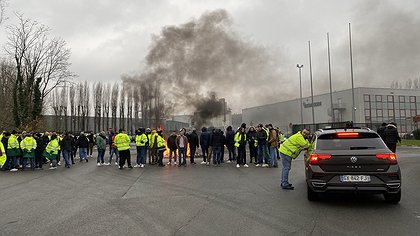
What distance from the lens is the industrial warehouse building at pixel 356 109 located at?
52.3 metres

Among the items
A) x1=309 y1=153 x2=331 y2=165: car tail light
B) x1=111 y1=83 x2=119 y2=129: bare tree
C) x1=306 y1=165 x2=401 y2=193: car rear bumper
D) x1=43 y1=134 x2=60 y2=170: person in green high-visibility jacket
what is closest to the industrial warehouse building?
x1=111 y1=83 x2=119 y2=129: bare tree

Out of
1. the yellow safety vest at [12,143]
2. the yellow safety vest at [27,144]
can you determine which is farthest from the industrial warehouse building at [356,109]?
the yellow safety vest at [12,143]

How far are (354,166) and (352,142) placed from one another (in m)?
0.57

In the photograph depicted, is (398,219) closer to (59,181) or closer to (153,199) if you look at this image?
(153,199)

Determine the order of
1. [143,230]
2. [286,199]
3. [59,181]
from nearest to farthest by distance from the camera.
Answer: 1. [143,230]
2. [286,199]
3. [59,181]

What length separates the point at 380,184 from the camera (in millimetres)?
6324

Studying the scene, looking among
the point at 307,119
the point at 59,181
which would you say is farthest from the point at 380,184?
the point at 307,119

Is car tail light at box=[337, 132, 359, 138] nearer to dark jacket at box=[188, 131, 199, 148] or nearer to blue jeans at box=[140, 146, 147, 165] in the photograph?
dark jacket at box=[188, 131, 199, 148]

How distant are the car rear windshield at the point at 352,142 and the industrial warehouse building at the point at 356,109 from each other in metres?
44.0

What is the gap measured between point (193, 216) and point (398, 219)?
3.38 meters

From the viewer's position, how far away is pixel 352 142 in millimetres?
6781

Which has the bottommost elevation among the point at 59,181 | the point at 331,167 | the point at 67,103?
the point at 59,181

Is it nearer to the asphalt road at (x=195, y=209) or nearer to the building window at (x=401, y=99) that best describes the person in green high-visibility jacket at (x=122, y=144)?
the asphalt road at (x=195, y=209)

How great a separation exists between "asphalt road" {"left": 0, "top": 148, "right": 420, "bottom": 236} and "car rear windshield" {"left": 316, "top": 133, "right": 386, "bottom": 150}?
1135 millimetres
